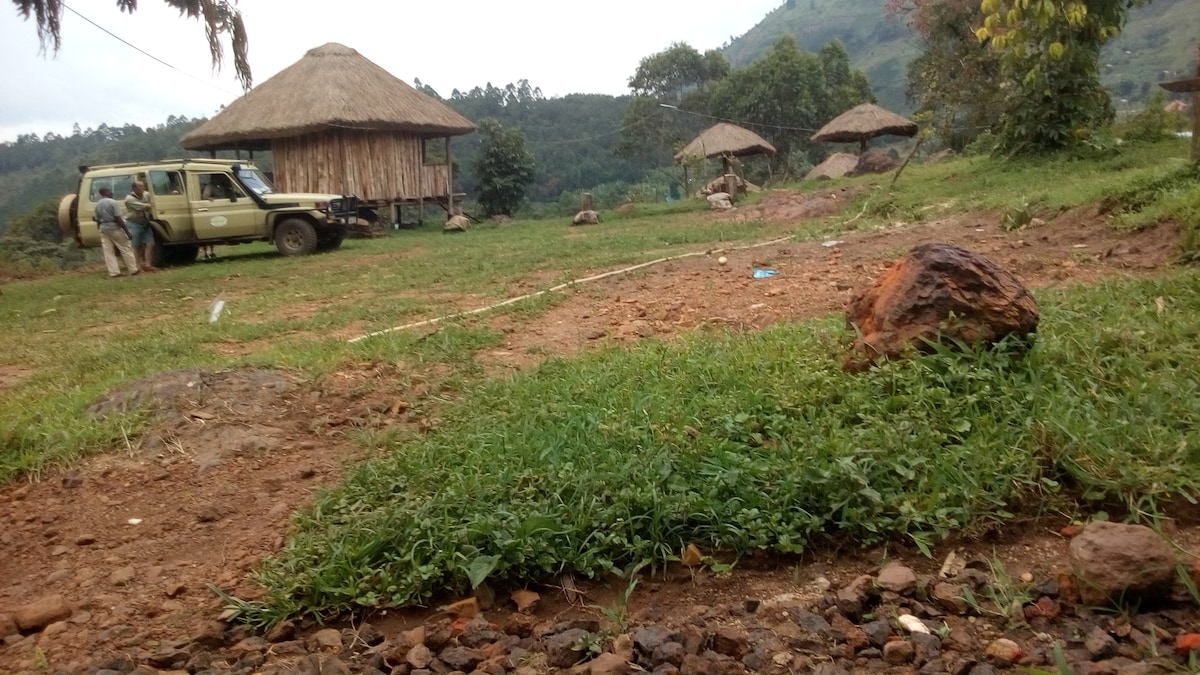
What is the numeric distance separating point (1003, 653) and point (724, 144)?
80.3 ft

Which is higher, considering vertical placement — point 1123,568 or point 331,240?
point 331,240

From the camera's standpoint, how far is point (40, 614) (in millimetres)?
2807

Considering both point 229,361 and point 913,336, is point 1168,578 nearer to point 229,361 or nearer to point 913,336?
point 913,336

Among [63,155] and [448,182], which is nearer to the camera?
[448,182]

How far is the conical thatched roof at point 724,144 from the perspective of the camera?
25.5 metres

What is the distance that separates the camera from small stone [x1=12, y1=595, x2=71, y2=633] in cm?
279

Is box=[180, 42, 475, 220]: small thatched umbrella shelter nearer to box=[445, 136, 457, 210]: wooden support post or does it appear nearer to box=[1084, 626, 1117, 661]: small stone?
box=[445, 136, 457, 210]: wooden support post

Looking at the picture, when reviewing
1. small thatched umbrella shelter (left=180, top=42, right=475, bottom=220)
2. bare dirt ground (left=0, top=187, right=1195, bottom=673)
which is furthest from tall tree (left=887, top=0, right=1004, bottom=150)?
bare dirt ground (left=0, top=187, right=1195, bottom=673)

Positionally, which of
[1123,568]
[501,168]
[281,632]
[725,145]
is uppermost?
[725,145]

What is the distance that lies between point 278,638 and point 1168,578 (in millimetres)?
2532

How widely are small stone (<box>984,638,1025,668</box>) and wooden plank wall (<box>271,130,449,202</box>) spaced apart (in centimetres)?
2012

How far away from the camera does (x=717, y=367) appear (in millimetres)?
4207

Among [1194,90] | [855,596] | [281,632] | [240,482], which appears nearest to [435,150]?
[1194,90]

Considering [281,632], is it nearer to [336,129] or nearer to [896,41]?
[336,129]
